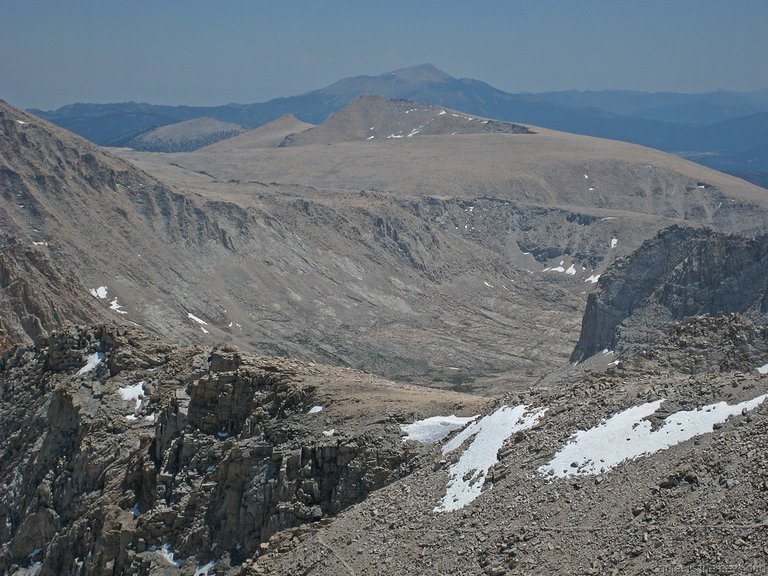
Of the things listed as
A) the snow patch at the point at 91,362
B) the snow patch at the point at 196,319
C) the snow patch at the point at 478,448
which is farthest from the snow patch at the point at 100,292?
the snow patch at the point at 478,448

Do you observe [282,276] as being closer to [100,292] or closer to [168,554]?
[100,292]

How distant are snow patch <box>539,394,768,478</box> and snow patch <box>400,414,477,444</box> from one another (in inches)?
253

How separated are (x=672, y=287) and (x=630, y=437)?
8061 centimetres

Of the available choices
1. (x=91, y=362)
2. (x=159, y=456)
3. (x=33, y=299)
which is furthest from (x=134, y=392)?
(x=33, y=299)

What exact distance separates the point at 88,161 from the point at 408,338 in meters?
57.9

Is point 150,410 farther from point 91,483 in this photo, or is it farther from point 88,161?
point 88,161

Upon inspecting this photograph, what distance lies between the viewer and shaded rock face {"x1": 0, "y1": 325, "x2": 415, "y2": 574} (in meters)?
35.7

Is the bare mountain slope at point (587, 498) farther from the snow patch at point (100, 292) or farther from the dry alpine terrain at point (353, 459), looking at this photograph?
the snow patch at point (100, 292)

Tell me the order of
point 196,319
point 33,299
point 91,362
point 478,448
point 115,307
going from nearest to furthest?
point 478,448 < point 91,362 < point 33,299 < point 115,307 < point 196,319

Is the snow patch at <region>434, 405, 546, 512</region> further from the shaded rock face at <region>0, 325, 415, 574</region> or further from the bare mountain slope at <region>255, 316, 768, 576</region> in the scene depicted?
the shaded rock face at <region>0, 325, 415, 574</region>

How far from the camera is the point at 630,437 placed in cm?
2983

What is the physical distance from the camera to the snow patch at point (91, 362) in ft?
167

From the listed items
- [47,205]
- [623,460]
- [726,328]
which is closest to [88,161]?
[47,205]

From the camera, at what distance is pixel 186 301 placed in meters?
137
